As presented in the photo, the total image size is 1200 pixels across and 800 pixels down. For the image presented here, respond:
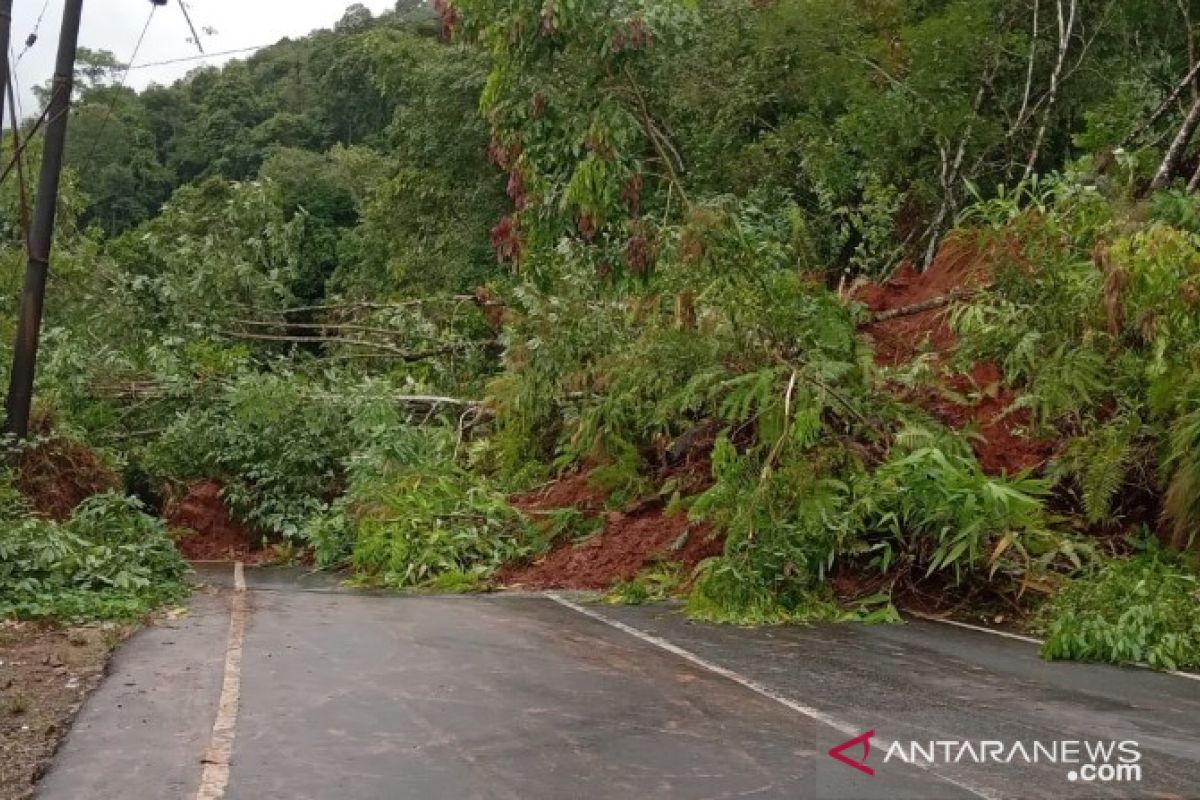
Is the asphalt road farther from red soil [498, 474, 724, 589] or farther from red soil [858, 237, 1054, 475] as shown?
red soil [858, 237, 1054, 475]

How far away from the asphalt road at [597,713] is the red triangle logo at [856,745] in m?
0.04

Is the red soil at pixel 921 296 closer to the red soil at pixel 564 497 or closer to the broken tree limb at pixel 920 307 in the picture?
the broken tree limb at pixel 920 307

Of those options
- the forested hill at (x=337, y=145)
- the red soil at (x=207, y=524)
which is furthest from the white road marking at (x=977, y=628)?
the forested hill at (x=337, y=145)

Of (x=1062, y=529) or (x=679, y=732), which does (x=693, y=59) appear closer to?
(x=1062, y=529)

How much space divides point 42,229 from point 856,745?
35.9 ft

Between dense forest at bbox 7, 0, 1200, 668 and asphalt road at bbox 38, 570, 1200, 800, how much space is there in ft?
3.78

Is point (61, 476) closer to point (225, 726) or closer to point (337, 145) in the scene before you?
point (225, 726)

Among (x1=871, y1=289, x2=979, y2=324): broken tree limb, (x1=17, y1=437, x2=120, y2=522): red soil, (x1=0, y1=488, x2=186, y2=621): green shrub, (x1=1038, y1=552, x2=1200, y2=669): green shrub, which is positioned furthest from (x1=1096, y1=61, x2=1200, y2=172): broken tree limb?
(x1=17, y1=437, x2=120, y2=522): red soil

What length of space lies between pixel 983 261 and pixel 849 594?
18.0 feet

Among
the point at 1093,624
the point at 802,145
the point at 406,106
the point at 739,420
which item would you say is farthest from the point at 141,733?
the point at 406,106

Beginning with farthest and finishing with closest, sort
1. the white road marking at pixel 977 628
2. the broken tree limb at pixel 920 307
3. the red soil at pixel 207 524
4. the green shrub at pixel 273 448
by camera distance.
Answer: the red soil at pixel 207 524 → the green shrub at pixel 273 448 → the broken tree limb at pixel 920 307 → the white road marking at pixel 977 628

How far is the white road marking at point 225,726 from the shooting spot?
4491 millimetres

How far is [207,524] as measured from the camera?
16.5 m

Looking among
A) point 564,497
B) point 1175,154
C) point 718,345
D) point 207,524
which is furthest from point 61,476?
point 1175,154
